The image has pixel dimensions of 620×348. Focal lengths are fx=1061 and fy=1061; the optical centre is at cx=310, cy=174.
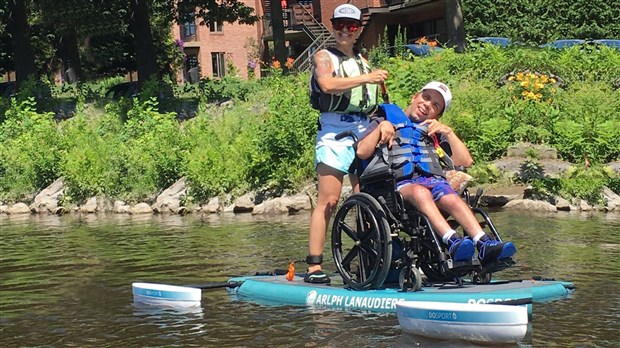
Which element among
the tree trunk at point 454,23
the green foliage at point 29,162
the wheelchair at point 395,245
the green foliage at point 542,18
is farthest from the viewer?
the green foliage at point 542,18

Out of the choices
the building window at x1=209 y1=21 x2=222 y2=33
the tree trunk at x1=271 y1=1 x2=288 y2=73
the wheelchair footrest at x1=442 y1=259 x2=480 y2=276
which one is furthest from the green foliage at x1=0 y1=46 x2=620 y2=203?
the wheelchair footrest at x1=442 y1=259 x2=480 y2=276

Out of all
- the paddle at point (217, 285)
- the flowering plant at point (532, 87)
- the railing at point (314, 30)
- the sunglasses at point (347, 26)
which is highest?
the railing at point (314, 30)

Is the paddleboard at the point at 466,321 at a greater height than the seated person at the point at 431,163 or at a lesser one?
lesser

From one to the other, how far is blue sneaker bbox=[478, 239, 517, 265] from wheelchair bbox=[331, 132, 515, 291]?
0.13 feet

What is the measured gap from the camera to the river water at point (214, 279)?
637cm

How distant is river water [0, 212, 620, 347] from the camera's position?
251 inches

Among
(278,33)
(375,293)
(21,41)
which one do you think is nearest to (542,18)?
(278,33)

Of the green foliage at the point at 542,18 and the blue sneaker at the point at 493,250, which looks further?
the green foliage at the point at 542,18

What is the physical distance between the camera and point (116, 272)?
9.46m

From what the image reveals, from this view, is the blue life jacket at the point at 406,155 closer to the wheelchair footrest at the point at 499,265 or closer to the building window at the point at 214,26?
the wheelchair footrest at the point at 499,265

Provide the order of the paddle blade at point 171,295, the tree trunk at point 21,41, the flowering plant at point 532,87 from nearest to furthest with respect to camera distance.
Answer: the paddle blade at point 171,295 → the flowering plant at point 532,87 → the tree trunk at point 21,41

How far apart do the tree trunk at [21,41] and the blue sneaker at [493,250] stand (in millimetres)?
25929

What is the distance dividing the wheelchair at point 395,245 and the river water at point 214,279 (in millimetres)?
325

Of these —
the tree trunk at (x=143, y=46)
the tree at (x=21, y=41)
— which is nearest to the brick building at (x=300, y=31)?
the tree trunk at (x=143, y=46)
